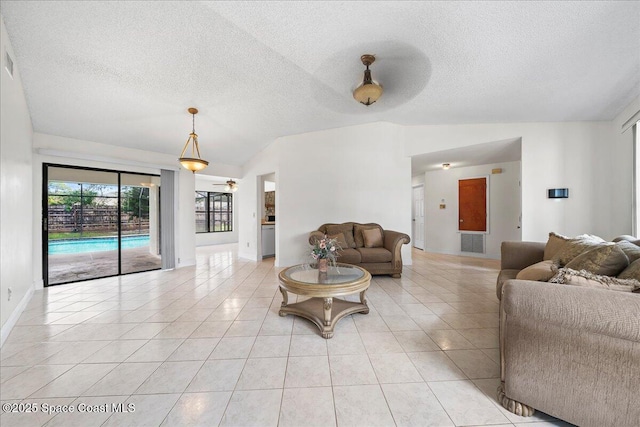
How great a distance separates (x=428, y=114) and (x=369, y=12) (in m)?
2.59

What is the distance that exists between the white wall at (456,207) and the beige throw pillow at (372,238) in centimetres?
308

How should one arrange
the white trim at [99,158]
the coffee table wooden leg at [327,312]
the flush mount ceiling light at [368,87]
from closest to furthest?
the coffee table wooden leg at [327,312]
the flush mount ceiling light at [368,87]
the white trim at [99,158]

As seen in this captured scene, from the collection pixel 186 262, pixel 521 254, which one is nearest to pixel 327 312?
pixel 521 254

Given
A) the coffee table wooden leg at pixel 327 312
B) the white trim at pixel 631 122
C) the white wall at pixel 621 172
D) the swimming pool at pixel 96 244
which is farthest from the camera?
the swimming pool at pixel 96 244

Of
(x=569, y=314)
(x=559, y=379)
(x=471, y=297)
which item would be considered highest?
(x=569, y=314)

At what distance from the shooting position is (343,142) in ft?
16.5

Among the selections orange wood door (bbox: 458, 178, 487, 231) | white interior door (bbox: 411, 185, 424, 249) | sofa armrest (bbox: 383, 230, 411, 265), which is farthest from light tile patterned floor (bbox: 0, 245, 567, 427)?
white interior door (bbox: 411, 185, 424, 249)

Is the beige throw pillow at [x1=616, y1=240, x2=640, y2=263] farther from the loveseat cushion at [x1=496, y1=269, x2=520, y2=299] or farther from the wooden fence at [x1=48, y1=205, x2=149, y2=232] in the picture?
the wooden fence at [x1=48, y1=205, x2=149, y2=232]

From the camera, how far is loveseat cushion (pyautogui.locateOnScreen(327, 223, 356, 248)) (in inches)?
179

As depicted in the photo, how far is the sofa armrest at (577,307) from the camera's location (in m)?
1.03

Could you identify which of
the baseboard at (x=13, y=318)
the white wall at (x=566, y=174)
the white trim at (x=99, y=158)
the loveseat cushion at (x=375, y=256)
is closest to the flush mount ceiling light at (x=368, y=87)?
the loveseat cushion at (x=375, y=256)

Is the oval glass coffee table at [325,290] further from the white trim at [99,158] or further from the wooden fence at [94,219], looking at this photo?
the wooden fence at [94,219]

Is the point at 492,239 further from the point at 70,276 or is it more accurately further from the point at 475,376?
the point at 70,276

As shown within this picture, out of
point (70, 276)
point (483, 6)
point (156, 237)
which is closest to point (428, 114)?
point (483, 6)
